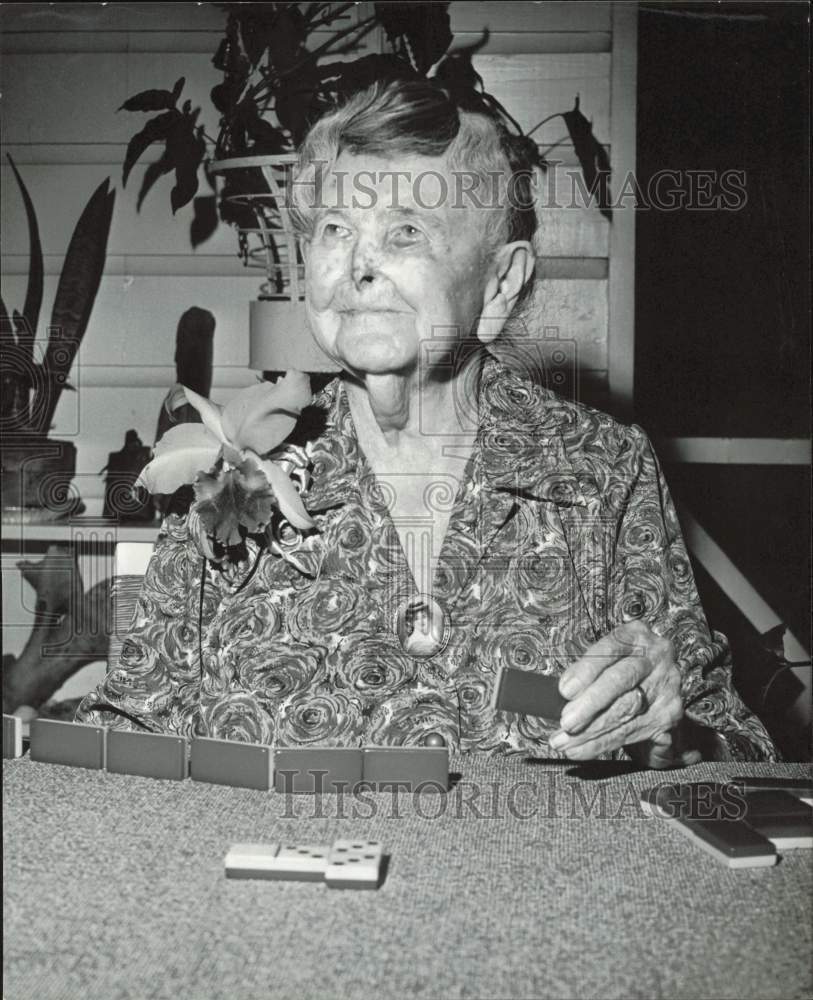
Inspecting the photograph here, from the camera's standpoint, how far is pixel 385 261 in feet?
4.13

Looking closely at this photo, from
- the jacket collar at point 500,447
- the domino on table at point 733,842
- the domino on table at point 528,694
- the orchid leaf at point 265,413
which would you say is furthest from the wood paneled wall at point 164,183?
the domino on table at point 733,842

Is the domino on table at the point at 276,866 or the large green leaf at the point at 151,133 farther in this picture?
the large green leaf at the point at 151,133

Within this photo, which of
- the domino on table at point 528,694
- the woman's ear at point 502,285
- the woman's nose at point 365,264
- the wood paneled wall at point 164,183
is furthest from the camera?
the wood paneled wall at point 164,183

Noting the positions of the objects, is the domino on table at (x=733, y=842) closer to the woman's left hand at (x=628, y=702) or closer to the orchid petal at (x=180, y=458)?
the woman's left hand at (x=628, y=702)

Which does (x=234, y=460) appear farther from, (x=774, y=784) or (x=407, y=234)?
(x=774, y=784)

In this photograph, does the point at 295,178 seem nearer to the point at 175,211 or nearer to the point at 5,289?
the point at 175,211

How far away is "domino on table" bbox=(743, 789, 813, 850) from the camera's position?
2.51 ft

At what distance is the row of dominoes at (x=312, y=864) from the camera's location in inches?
26.9

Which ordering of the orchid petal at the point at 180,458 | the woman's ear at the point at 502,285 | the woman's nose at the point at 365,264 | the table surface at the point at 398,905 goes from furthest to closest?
the woman's ear at the point at 502,285, the woman's nose at the point at 365,264, the orchid petal at the point at 180,458, the table surface at the point at 398,905

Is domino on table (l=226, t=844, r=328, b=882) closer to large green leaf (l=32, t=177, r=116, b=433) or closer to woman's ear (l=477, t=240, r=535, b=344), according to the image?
woman's ear (l=477, t=240, r=535, b=344)

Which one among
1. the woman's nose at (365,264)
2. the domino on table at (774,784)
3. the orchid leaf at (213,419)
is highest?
the woman's nose at (365,264)

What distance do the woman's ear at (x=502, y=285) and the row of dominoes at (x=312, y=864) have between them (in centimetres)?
81

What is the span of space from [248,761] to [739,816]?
407mm

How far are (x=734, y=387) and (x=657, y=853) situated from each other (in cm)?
96
